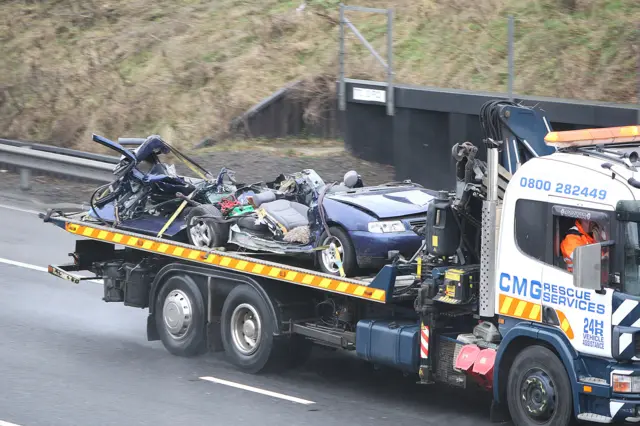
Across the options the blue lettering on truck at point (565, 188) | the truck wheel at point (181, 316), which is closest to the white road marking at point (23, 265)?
the truck wheel at point (181, 316)

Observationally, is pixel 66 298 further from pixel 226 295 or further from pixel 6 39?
pixel 6 39

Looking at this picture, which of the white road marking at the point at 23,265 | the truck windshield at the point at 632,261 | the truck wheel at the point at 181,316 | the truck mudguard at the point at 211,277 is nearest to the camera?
the truck windshield at the point at 632,261

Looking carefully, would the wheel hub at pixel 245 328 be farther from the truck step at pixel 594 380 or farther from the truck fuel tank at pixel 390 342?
the truck step at pixel 594 380

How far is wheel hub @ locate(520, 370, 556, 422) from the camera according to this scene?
962 cm

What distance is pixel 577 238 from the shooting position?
962 centimetres

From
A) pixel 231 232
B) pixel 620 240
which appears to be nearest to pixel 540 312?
pixel 620 240

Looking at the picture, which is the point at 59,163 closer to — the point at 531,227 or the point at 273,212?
the point at 273,212

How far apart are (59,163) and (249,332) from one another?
10164 millimetres

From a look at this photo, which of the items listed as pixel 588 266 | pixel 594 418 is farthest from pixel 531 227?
pixel 594 418

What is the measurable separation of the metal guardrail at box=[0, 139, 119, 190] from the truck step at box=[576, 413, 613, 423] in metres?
13.1

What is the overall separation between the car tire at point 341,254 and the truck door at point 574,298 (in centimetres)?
241

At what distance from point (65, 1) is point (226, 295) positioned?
19349 mm

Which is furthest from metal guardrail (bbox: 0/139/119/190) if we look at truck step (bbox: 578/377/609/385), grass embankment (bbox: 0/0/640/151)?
truck step (bbox: 578/377/609/385)

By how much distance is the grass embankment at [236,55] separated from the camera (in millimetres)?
20000
